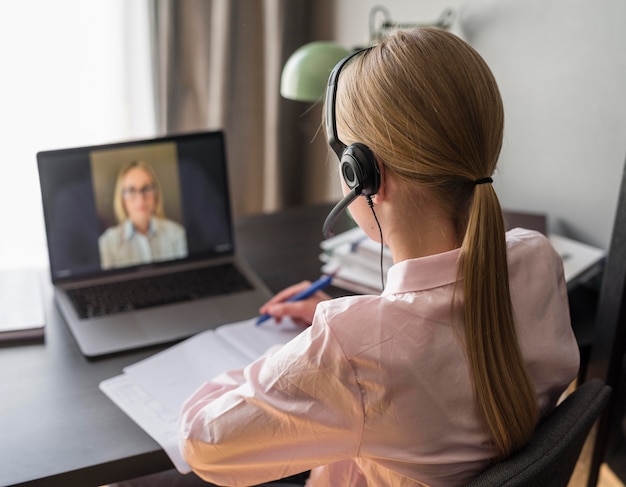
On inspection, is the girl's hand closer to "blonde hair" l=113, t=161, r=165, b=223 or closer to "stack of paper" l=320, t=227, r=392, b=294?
"stack of paper" l=320, t=227, r=392, b=294

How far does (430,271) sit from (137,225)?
74 cm

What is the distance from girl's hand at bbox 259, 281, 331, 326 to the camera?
1236 mm

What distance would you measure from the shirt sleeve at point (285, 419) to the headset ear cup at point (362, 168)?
0.16 meters

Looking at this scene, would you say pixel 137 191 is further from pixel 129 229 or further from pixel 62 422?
pixel 62 422

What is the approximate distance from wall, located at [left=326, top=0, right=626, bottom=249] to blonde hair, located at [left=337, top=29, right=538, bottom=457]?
2.18 ft

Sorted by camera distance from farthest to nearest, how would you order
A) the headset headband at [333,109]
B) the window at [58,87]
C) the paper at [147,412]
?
1. the window at [58,87]
2. the paper at [147,412]
3. the headset headband at [333,109]

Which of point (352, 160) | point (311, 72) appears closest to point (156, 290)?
point (311, 72)

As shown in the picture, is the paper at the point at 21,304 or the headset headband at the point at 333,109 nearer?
the headset headband at the point at 333,109

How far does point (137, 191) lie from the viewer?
4.50ft

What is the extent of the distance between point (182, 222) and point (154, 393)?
1.43ft

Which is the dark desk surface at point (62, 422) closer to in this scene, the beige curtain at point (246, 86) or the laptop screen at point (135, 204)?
the laptop screen at point (135, 204)

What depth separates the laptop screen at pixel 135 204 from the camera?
1.32 m

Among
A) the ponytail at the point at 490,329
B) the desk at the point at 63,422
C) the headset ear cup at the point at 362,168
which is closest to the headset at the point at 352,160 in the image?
the headset ear cup at the point at 362,168

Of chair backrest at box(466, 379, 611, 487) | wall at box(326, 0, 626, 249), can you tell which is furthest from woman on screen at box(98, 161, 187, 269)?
chair backrest at box(466, 379, 611, 487)
